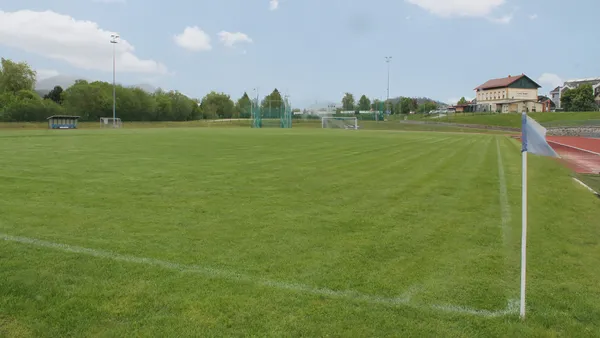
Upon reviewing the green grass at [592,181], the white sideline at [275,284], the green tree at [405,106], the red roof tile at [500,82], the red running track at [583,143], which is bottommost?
the white sideline at [275,284]

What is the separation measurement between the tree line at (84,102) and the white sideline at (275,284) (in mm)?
69649

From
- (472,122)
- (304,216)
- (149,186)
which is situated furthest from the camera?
(472,122)

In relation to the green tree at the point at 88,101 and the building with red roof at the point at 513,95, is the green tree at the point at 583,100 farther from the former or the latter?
the green tree at the point at 88,101

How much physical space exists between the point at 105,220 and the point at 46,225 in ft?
2.47

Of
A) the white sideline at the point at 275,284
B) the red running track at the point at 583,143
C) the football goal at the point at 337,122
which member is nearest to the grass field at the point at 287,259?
the white sideline at the point at 275,284

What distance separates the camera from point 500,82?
12056cm

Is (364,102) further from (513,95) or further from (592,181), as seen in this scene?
(592,181)

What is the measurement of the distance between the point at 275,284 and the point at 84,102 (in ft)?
308

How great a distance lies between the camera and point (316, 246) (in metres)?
5.35

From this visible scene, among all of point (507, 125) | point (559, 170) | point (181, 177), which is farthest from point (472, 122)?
point (181, 177)

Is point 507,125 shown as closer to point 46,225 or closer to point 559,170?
point 559,170

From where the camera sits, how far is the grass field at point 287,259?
3.49m

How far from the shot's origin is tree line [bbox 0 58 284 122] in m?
70.9

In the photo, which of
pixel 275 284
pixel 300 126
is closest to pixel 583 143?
pixel 275 284
